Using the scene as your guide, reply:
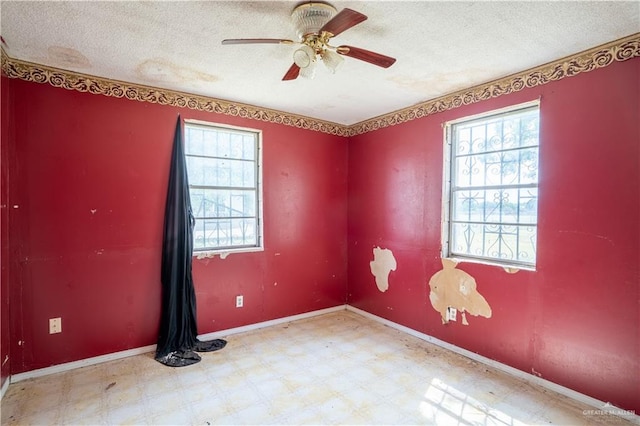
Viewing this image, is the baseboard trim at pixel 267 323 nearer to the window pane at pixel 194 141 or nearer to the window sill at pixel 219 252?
the window sill at pixel 219 252

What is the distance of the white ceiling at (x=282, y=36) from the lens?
72.1 inches

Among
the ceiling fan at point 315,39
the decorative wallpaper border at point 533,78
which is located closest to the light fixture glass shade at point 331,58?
the ceiling fan at point 315,39

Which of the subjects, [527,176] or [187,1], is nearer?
[187,1]

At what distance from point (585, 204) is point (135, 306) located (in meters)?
3.83

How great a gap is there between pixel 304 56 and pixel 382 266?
277 cm

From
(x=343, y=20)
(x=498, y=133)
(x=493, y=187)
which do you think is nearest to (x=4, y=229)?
(x=343, y=20)

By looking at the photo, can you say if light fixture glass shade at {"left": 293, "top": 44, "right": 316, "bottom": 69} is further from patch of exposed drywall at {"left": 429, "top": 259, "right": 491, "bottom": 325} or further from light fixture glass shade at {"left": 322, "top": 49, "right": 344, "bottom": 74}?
patch of exposed drywall at {"left": 429, "top": 259, "right": 491, "bottom": 325}

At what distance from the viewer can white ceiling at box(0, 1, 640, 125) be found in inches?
72.1

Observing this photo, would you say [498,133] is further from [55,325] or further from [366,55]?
[55,325]

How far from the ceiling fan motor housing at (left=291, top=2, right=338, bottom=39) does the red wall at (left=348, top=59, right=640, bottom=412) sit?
185cm

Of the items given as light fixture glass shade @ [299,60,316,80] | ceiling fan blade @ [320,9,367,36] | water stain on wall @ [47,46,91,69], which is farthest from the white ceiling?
light fixture glass shade @ [299,60,316,80]

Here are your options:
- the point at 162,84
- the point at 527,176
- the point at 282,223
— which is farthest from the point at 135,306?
the point at 527,176

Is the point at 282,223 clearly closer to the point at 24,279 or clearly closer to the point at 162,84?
the point at 162,84

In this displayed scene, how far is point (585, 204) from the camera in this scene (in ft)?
7.71
